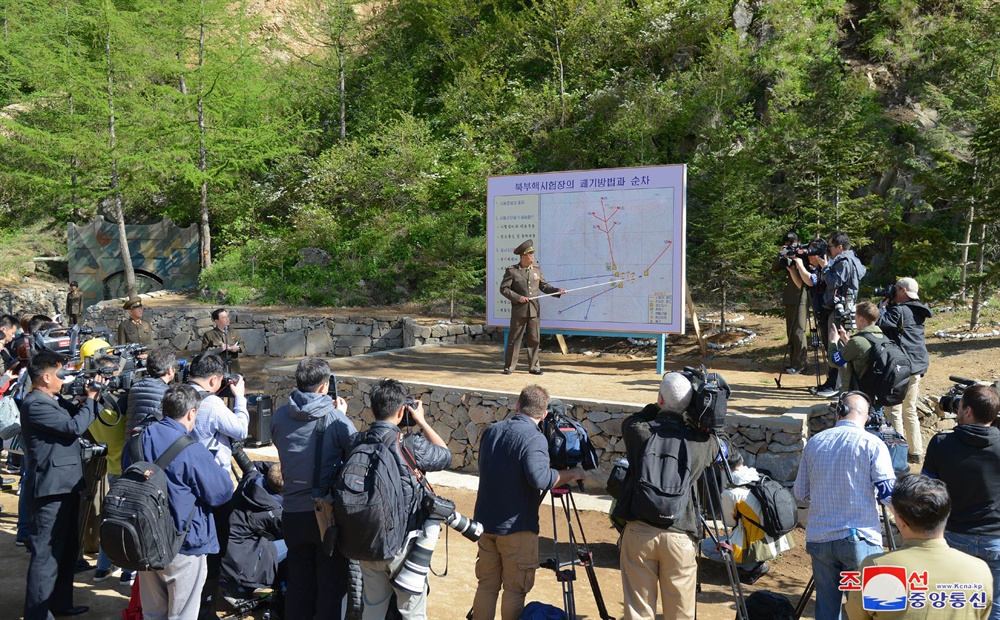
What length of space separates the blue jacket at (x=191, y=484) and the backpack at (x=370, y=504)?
0.84 meters

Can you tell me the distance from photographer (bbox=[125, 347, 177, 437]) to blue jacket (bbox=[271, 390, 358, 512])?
1003 millimetres

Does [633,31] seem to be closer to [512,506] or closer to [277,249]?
[277,249]

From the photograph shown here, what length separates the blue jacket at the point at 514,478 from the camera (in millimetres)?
4215

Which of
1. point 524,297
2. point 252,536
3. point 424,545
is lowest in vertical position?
point 252,536

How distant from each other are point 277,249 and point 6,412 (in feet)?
47.8

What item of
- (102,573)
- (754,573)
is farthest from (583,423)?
(102,573)

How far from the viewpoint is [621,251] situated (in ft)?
35.2

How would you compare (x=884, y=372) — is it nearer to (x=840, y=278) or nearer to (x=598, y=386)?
(x=840, y=278)

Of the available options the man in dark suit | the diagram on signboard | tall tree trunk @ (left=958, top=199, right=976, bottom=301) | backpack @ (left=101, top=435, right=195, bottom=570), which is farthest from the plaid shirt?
tall tree trunk @ (left=958, top=199, right=976, bottom=301)

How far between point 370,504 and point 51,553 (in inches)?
97.3

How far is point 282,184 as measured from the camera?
74.0 feet

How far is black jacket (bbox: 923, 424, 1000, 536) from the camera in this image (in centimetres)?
378

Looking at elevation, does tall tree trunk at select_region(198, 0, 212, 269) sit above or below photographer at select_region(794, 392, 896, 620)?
above

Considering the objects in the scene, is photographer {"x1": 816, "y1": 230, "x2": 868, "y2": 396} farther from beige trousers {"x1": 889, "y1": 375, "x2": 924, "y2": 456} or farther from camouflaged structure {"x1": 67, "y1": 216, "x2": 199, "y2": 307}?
camouflaged structure {"x1": 67, "y1": 216, "x2": 199, "y2": 307}
